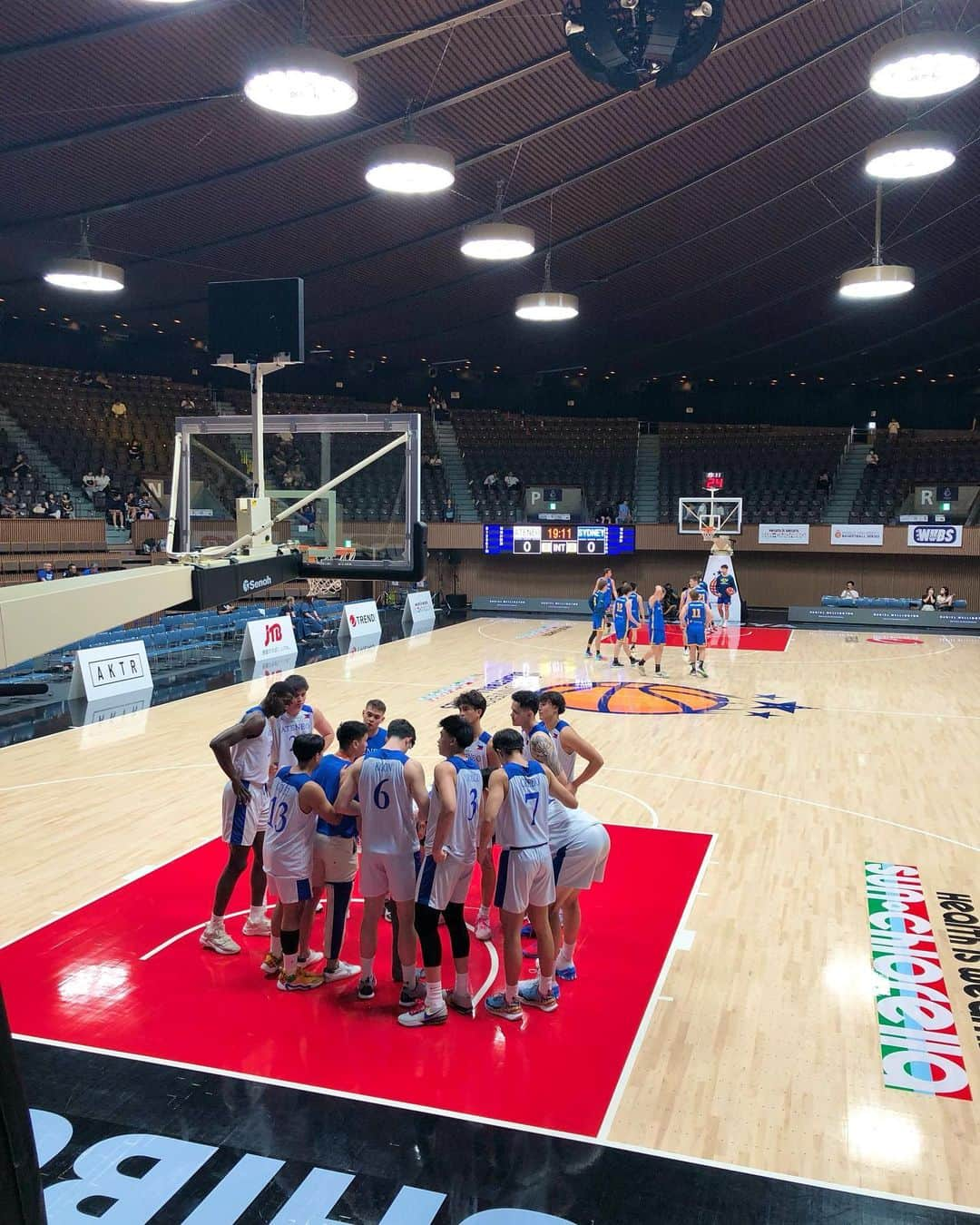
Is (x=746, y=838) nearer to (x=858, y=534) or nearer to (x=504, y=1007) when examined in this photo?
(x=504, y=1007)

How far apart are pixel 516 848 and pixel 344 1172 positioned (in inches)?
69.3

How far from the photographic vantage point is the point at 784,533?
93.2ft

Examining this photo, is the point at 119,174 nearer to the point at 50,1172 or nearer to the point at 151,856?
the point at 151,856

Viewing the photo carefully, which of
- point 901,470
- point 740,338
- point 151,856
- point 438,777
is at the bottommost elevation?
point 151,856

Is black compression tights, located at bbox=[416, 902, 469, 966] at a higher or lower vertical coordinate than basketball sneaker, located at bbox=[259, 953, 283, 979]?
higher

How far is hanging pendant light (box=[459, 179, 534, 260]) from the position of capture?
14586 millimetres

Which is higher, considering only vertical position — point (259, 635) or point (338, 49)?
point (338, 49)

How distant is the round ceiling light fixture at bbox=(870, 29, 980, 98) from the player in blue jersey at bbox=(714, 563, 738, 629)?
56.1 feet

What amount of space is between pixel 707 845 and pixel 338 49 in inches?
373

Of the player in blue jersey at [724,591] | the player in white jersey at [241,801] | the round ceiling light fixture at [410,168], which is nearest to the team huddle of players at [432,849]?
the player in white jersey at [241,801]

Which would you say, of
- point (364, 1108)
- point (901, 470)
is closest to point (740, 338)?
point (901, 470)

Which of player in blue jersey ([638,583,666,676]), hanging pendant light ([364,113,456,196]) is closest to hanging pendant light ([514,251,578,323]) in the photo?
player in blue jersey ([638,583,666,676])

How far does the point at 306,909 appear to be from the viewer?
5.74 m

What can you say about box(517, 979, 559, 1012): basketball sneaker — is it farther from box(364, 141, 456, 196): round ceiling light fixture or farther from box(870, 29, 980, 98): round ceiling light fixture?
box(364, 141, 456, 196): round ceiling light fixture
